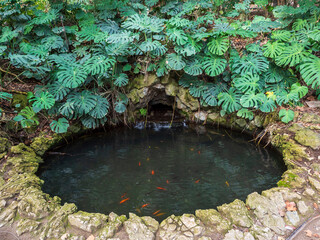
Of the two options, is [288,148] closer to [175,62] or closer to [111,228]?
[175,62]

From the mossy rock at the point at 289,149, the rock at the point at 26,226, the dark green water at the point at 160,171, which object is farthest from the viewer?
the mossy rock at the point at 289,149

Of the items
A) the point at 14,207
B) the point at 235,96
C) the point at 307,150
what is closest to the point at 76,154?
the point at 14,207

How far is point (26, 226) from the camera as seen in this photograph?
2.61 meters

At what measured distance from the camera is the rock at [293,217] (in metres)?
2.65

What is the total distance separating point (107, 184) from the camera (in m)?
3.69

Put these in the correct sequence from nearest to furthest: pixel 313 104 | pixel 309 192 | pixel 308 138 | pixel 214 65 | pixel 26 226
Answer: pixel 26 226 < pixel 309 192 < pixel 308 138 < pixel 214 65 < pixel 313 104

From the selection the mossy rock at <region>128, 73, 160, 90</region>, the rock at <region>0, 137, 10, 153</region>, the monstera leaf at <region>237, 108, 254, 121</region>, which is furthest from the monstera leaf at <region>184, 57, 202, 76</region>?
the rock at <region>0, 137, 10, 153</region>

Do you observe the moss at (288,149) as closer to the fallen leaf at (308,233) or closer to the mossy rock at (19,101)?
the fallen leaf at (308,233)

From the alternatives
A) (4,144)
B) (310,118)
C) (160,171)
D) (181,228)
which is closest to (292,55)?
(310,118)

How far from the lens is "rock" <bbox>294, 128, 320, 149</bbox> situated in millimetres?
3732

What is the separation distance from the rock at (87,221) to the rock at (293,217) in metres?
1.98

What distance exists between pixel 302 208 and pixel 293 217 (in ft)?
0.58

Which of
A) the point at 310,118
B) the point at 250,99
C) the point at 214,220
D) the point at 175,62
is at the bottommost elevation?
the point at 214,220

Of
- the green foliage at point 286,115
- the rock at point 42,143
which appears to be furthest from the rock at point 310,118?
the rock at point 42,143
